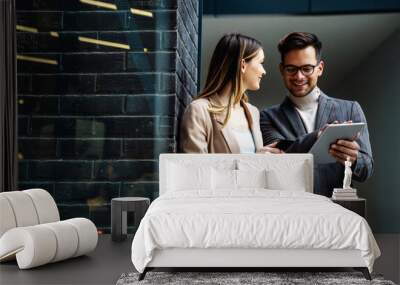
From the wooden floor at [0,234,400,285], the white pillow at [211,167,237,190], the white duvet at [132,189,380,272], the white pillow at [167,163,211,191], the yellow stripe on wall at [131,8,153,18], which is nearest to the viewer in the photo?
the white duvet at [132,189,380,272]

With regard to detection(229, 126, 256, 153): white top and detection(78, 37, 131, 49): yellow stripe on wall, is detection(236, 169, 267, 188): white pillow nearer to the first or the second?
detection(229, 126, 256, 153): white top

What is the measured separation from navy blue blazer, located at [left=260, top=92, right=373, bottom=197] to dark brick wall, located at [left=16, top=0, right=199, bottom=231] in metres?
0.84

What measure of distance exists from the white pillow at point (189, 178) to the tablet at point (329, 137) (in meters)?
1.13

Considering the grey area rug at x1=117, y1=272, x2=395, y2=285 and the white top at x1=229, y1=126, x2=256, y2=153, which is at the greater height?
the white top at x1=229, y1=126, x2=256, y2=153

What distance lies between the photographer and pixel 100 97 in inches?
237

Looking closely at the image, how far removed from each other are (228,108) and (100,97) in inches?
49.4

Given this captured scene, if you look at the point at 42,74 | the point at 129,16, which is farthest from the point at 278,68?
the point at 42,74

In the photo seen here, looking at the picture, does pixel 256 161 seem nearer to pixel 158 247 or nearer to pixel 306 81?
pixel 306 81

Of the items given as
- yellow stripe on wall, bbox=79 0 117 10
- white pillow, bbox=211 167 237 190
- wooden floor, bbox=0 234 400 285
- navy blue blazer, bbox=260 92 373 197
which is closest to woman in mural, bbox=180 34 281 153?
navy blue blazer, bbox=260 92 373 197

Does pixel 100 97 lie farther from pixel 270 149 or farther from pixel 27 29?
pixel 270 149

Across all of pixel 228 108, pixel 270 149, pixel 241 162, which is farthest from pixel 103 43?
pixel 270 149

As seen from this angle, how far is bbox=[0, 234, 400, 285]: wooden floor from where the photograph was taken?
402cm

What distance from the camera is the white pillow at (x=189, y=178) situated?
5.45 meters

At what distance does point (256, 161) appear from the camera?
5738 mm
